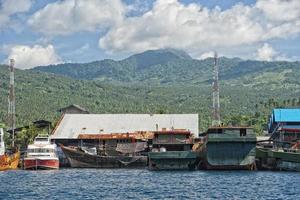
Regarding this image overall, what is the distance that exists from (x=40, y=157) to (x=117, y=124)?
A: 36390 millimetres

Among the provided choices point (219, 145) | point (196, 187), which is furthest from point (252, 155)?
point (196, 187)

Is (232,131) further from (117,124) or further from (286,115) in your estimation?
(117,124)

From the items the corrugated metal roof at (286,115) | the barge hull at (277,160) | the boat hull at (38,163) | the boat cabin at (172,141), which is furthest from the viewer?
the corrugated metal roof at (286,115)

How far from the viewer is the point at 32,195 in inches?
2741

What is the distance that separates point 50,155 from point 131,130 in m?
31.9

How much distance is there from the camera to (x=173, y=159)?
105438 millimetres

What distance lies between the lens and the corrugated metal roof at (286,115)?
5586 inches

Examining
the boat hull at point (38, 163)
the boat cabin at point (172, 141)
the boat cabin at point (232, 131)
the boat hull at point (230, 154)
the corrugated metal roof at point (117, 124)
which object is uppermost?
the corrugated metal roof at point (117, 124)

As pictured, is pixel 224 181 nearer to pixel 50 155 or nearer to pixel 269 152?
pixel 269 152

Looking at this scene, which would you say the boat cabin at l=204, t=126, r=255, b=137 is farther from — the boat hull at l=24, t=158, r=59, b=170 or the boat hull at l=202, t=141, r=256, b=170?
the boat hull at l=24, t=158, r=59, b=170

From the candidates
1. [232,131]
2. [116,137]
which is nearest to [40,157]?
[116,137]

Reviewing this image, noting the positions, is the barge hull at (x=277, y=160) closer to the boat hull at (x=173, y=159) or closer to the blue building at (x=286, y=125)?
the boat hull at (x=173, y=159)

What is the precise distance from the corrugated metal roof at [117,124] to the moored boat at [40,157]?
950 inches

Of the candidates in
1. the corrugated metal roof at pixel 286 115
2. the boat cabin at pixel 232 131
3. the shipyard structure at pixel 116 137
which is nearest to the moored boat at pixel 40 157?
the shipyard structure at pixel 116 137
